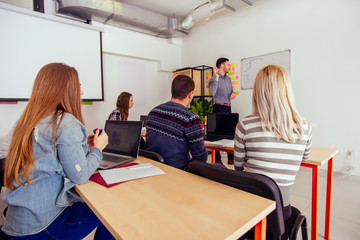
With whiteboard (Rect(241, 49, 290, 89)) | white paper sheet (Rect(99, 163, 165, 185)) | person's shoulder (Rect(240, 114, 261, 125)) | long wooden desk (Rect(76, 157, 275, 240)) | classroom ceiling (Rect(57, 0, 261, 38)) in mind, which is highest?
classroom ceiling (Rect(57, 0, 261, 38))

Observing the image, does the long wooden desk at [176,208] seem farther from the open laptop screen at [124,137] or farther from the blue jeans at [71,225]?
the open laptop screen at [124,137]

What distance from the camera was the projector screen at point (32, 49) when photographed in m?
2.82

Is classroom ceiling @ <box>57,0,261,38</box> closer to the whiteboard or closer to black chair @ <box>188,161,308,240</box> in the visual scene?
the whiteboard

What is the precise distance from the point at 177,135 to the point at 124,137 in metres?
0.38

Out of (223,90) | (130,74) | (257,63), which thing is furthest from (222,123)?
(130,74)

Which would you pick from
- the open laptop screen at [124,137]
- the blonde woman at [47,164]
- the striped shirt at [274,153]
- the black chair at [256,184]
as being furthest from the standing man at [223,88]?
the blonde woman at [47,164]

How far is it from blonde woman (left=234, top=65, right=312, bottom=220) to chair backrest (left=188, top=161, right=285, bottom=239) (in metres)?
0.23

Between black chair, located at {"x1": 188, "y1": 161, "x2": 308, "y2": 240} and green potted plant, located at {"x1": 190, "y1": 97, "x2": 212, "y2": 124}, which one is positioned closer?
black chair, located at {"x1": 188, "y1": 161, "x2": 308, "y2": 240}

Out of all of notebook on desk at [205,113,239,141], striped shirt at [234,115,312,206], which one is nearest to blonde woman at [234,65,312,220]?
striped shirt at [234,115,312,206]

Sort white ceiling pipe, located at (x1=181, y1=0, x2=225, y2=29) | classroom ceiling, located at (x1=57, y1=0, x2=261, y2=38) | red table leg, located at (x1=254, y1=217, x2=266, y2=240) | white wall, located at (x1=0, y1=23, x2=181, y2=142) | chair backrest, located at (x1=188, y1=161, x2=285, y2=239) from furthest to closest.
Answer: white wall, located at (x1=0, y1=23, x2=181, y2=142) < white ceiling pipe, located at (x1=181, y1=0, x2=225, y2=29) < classroom ceiling, located at (x1=57, y1=0, x2=261, y2=38) < chair backrest, located at (x1=188, y1=161, x2=285, y2=239) < red table leg, located at (x1=254, y1=217, x2=266, y2=240)

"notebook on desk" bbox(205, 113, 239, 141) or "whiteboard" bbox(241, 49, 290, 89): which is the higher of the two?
"whiteboard" bbox(241, 49, 290, 89)

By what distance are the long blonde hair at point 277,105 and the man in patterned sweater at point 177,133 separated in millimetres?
445

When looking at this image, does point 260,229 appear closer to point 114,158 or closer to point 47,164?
point 47,164

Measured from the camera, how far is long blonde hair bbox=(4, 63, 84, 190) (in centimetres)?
83
